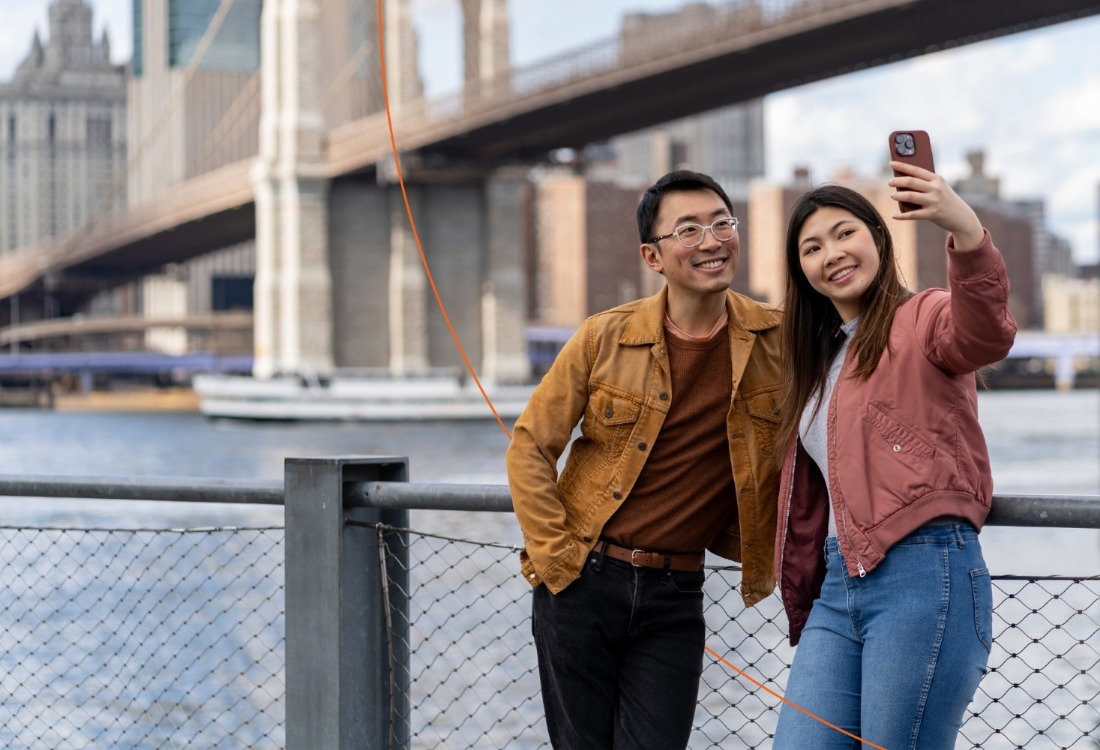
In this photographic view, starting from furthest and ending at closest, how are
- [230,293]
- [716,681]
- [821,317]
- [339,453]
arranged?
[230,293]
[339,453]
[716,681]
[821,317]

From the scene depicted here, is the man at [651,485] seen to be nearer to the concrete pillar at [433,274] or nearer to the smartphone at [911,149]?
the smartphone at [911,149]

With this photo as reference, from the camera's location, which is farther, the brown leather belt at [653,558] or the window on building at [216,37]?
the window on building at [216,37]

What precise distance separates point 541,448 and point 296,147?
42147mm

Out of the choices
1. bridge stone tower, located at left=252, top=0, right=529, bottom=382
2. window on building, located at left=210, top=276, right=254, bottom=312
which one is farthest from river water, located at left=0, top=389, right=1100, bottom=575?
window on building, located at left=210, top=276, right=254, bottom=312

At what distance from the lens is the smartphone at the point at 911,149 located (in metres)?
2.20

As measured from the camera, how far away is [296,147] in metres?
43.6

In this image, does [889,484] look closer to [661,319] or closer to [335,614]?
[661,319]

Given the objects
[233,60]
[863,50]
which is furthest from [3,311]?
[863,50]

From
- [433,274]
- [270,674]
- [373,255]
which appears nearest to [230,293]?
[373,255]

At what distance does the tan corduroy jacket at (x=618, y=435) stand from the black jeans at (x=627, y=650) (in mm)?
63

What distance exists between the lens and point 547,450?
2.60 metres

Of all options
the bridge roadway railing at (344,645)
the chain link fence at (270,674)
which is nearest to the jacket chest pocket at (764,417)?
the bridge roadway railing at (344,645)

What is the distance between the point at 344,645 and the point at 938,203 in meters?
1.41

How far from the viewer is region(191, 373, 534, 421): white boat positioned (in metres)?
39.3
